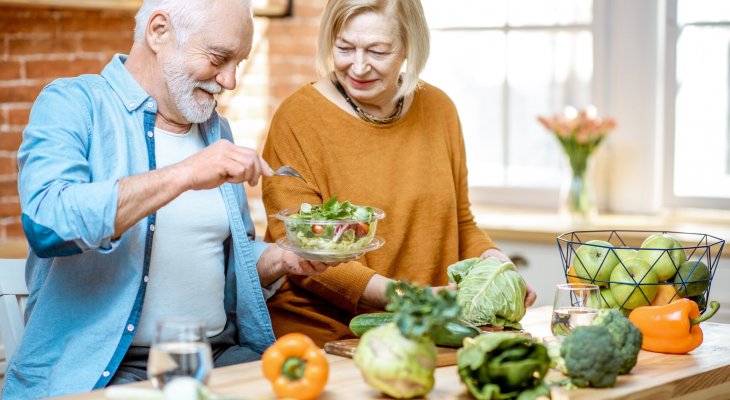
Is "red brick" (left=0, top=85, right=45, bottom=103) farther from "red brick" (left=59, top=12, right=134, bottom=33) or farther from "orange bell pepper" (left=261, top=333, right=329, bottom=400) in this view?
"orange bell pepper" (left=261, top=333, right=329, bottom=400)

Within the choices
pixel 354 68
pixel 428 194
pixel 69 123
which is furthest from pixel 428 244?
pixel 69 123

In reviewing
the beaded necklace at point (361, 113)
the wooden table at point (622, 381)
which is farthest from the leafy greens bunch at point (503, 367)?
the beaded necklace at point (361, 113)

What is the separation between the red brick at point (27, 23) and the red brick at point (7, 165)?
0.42m

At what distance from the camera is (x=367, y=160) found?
2803mm

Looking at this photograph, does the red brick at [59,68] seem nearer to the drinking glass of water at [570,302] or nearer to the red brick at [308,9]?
the red brick at [308,9]

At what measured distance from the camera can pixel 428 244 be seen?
9.39 ft

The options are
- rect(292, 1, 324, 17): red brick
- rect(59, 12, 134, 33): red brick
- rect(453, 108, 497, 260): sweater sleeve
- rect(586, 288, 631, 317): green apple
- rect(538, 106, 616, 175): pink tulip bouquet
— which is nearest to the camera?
rect(586, 288, 631, 317): green apple

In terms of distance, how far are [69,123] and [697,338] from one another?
141 cm

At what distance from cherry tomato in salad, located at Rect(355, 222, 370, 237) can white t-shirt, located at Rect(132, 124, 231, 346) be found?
39 centimetres

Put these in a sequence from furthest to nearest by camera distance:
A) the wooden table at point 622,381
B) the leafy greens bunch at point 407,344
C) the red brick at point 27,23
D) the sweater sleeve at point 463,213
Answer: the red brick at point 27,23 → the sweater sleeve at point 463,213 → the wooden table at point 622,381 → the leafy greens bunch at point 407,344

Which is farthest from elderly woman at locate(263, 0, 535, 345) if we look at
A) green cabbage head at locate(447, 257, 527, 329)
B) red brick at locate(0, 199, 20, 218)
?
red brick at locate(0, 199, 20, 218)

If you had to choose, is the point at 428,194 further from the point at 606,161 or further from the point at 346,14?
the point at 606,161

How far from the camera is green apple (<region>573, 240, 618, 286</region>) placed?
2281mm

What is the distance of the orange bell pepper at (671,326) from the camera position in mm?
2168
